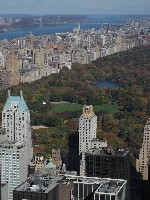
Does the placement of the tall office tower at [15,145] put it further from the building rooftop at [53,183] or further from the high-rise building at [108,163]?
the building rooftop at [53,183]

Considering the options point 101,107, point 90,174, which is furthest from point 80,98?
point 90,174

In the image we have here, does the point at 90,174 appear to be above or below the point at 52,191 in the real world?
below

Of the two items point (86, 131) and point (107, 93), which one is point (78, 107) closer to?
point (107, 93)

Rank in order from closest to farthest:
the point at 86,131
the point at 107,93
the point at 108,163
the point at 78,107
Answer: the point at 108,163
the point at 86,131
the point at 78,107
the point at 107,93

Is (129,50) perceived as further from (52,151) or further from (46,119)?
(52,151)

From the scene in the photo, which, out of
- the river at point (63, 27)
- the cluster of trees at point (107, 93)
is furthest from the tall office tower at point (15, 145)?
the river at point (63, 27)

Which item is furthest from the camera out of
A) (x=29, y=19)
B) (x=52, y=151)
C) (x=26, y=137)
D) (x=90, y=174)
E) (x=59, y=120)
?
(x=29, y=19)

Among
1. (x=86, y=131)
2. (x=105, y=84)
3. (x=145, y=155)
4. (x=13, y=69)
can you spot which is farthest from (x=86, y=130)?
(x=105, y=84)
